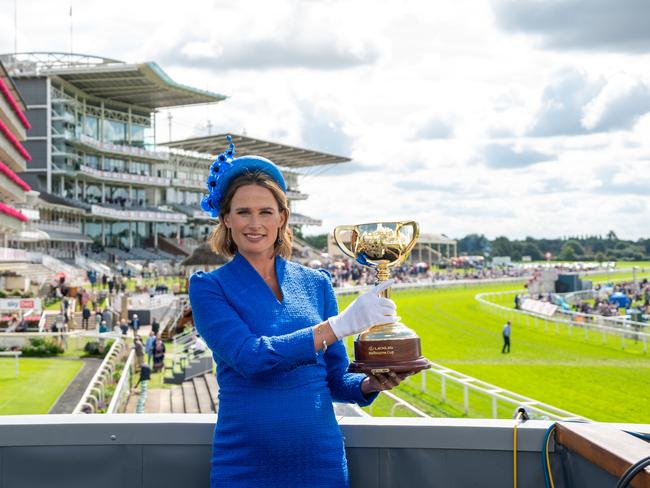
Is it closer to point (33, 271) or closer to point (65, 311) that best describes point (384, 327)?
point (65, 311)

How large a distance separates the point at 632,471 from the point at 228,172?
5.80ft

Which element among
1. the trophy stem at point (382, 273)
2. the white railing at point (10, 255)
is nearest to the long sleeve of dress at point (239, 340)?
the trophy stem at point (382, 273)

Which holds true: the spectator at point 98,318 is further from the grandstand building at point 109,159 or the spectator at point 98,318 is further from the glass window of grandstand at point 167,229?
the glass window of grandstand at point 167,229

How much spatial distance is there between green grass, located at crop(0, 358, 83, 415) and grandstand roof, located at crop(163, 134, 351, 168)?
57384mm

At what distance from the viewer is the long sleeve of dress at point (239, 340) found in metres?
2.63

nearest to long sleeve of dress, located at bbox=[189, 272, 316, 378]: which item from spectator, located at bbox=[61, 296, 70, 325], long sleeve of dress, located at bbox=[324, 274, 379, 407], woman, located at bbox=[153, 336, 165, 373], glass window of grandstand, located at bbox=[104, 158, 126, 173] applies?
long sleeve of dress, located at bbox=[324, 274, 379, 407]

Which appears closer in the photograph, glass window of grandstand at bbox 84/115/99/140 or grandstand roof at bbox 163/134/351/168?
glass window of grandstand at bbox 84/115/99/140

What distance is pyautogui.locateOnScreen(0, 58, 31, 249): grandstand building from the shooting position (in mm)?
42375

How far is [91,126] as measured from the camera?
77688mm

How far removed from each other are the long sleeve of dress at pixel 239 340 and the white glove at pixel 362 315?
0.34 feet

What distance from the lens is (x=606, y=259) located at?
14550 cm

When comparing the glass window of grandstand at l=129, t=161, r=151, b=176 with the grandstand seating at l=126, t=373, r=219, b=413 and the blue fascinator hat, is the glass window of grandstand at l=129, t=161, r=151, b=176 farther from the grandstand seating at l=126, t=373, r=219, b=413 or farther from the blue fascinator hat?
the blue fascinator hat

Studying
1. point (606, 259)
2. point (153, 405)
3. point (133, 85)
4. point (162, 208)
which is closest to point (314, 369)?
point (153, 405)

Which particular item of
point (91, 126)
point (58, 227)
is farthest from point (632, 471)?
point (91, 126)
